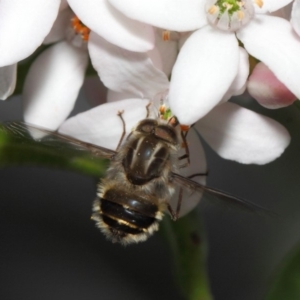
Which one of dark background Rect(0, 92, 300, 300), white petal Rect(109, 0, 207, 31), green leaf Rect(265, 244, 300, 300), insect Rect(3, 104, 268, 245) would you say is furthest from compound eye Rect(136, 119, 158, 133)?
dark background Rect(0, 92, 300, 300)

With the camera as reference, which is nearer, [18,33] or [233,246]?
[18,33]

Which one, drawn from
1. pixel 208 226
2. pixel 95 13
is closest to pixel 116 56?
pixel 95 13

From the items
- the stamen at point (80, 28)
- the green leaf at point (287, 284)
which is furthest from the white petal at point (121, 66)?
the green leaf at point (287, 284)

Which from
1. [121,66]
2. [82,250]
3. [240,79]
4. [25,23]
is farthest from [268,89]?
[82,250]

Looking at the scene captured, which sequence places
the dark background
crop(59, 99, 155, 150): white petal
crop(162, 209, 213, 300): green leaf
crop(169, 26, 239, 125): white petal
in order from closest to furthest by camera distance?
crop(169, 26, 239, 125): white petal → crop(59, 99, 155, 150): white petal → crop(162, 209, 213, 300): green leaf → the dark background

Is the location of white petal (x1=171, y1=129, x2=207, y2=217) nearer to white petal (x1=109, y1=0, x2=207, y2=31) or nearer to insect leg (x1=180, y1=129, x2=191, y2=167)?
insect leg (x1=180, y1=129, x2=191, y2=167)

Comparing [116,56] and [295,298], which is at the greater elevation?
[116,56]

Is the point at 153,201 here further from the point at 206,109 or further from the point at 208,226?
the point at 208,226

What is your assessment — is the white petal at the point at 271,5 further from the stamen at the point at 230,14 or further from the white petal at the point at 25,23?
the white petal at the point at 25,23
